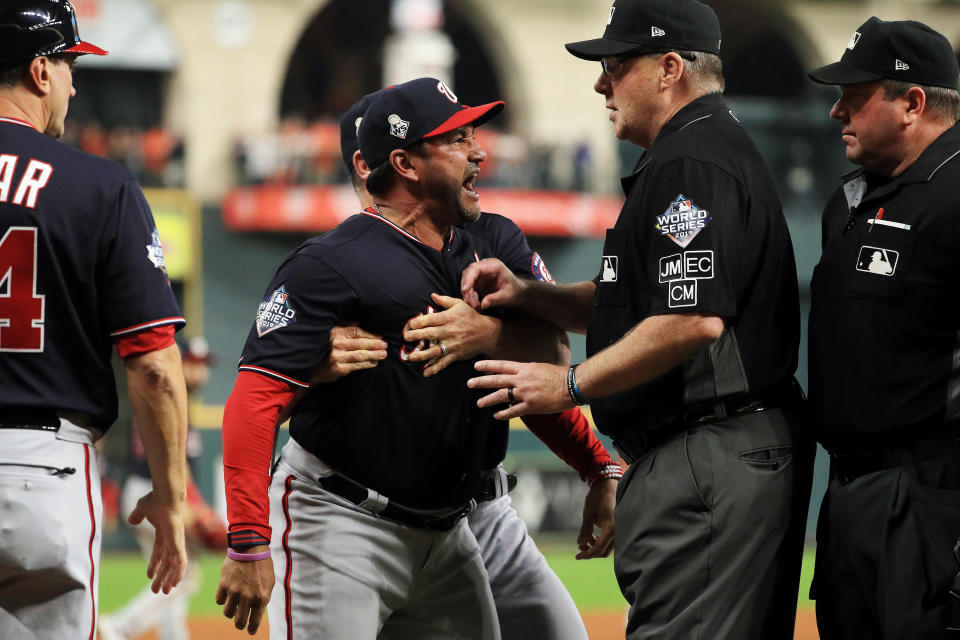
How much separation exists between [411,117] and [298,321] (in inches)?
30.4

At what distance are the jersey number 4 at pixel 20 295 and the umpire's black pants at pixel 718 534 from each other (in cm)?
174

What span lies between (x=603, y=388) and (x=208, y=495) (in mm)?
13652

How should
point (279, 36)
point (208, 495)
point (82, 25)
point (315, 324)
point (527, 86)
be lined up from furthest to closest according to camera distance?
1. point (527, 86)
2. point (279, 36)
3. point (82, 25)
4. point (208, 495)
5. point (315, 324)

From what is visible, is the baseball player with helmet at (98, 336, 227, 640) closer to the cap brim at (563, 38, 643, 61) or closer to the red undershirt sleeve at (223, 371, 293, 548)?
the red undershirt sleeve at (223, 371, 293, 548)

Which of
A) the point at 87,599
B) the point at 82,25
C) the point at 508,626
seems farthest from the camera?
the point at 82,25

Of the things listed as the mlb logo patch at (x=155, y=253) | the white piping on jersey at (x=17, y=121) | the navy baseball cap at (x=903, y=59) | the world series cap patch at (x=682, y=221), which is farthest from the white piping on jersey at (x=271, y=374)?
the navy baseball cap at (x=903, y=59)

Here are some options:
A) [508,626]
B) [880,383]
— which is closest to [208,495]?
[508,626]

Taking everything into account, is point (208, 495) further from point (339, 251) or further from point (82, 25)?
point (339, 251)

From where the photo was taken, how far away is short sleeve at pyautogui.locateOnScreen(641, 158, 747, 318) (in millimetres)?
3131

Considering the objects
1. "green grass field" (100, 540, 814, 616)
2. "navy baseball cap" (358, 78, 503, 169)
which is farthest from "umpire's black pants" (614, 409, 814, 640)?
"green grass field" (100, 540, 814, 616)

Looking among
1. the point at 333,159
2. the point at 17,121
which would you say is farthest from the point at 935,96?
the point at 333,159

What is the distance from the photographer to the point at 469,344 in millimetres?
3676

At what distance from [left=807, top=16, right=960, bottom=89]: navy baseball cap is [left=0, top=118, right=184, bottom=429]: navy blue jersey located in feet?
6.66

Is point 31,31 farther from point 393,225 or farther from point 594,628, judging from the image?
point 594,628
